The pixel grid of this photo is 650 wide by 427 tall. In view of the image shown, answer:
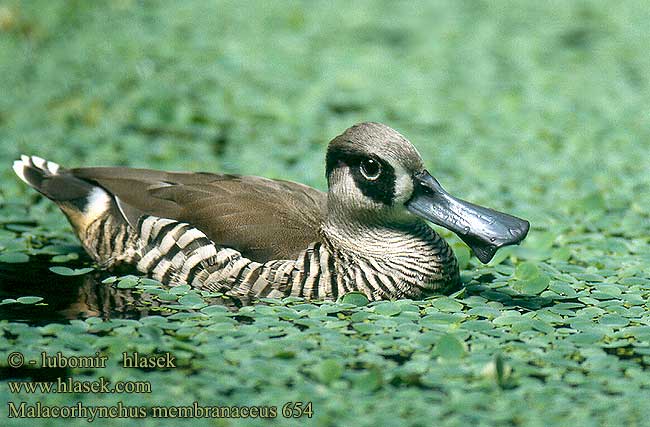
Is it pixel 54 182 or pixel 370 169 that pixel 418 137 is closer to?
pixel 370 169

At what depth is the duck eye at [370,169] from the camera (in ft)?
18.3

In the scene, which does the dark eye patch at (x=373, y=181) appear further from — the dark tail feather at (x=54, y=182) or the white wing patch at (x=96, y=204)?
the dark tail feather at (x=54, y=182)

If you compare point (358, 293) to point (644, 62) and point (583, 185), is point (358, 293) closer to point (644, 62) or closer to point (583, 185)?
point (583, 185)

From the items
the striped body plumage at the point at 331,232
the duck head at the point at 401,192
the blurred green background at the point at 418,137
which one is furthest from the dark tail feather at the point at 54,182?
the duck head at the point at 401,192

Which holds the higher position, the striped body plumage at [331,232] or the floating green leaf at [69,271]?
the striped body plumage at [331,232]

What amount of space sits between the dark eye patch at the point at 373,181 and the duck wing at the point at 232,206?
1.24ft

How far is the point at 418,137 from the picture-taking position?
8.37 metres

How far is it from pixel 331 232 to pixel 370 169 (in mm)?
408

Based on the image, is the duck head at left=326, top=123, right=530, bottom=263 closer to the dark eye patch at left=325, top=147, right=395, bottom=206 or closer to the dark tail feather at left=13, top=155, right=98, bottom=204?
the dark eye patch at left=325, top=147, right=395, bottom=206

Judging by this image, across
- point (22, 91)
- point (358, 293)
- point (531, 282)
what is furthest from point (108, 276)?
point (22, 91)

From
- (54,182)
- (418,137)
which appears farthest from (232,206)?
(418,137)

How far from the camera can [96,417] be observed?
449 cm

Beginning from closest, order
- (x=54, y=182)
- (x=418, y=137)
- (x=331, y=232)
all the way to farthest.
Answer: (x=331, y=232) < (x=54, y=182) < (x=418, y=137)

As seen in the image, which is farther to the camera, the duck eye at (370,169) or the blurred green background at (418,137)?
the duck eye at (370,169)
